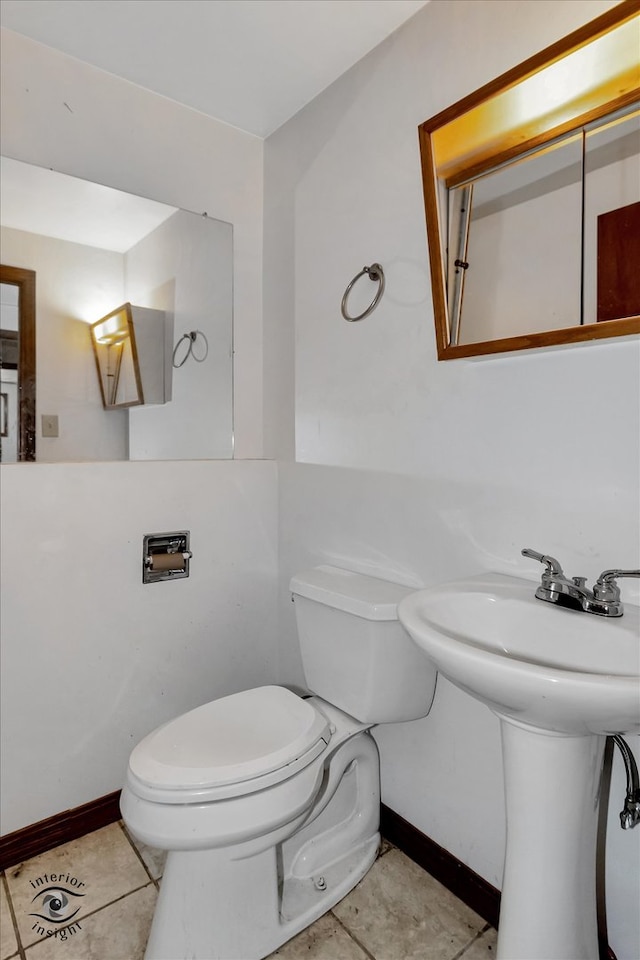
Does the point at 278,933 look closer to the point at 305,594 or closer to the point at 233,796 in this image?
the point at 233,796

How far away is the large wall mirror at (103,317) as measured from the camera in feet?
4.88

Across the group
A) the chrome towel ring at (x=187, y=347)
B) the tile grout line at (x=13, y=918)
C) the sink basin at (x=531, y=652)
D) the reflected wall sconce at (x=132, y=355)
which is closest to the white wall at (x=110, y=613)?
the tile grout line at (x=13, y=918)

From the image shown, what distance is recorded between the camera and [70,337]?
158 centimetres

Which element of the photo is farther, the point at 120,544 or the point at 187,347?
the point at 187,347

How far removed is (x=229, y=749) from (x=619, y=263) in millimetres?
1269

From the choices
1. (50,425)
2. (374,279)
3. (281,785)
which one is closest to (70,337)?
(50,425)

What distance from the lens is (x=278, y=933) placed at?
1.25 metres

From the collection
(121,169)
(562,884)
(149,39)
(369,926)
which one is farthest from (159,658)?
(149,39)

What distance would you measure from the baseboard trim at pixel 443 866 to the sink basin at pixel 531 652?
2.29ft

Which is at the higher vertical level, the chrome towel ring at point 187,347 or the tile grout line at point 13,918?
the chrome towel ring at point 187,347

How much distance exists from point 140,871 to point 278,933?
1.48ft

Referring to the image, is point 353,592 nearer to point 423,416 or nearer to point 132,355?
point 423,416

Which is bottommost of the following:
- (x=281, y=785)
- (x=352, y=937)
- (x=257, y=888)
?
(x=352, y=937)

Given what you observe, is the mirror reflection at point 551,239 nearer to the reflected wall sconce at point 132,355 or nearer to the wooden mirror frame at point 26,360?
the reflected wall sconce at point 132,355
